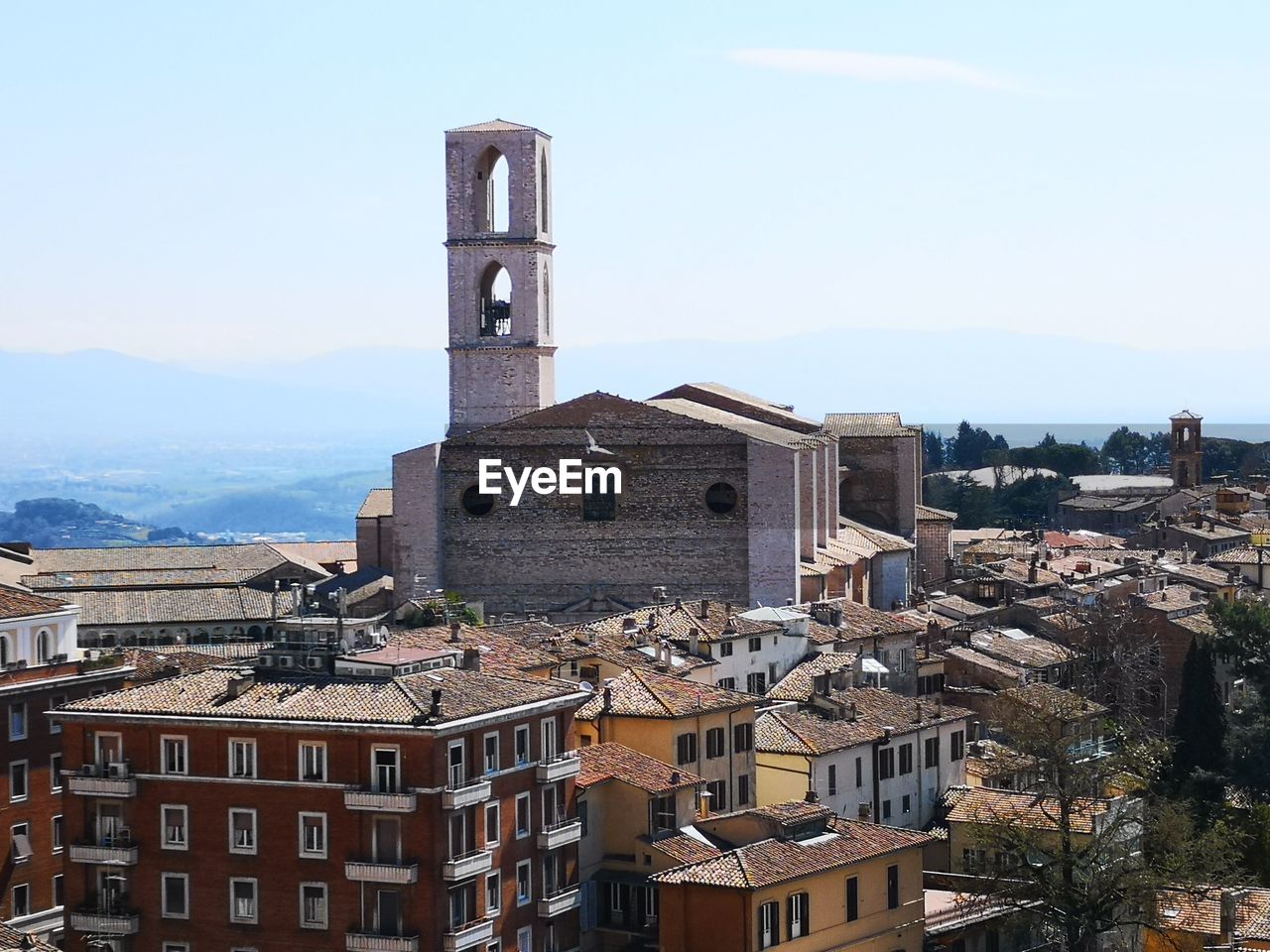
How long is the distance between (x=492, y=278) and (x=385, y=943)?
35085 millimetres

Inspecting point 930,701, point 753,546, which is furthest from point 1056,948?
point 753,546

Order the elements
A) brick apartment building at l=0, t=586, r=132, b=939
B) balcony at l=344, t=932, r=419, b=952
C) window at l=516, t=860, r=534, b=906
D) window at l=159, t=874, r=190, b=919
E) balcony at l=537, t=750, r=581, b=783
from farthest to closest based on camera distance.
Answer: brick apartment building at l=0, t=586, r=132, b=939 < balcony at l=537, t=750, r=581, b=783 < window at l=516, t=860, r=534, b=906 < window at l=159, t=874, r=190, b=919 < balcony at l=344, t=932, r=419, b=952

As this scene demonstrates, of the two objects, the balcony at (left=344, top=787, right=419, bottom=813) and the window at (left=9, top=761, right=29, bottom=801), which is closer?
the balcony at (left=344, top=787, right=419, bottom=813)

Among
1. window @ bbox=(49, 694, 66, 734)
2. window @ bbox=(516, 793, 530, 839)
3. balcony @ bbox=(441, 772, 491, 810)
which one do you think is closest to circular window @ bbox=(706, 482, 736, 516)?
window @ bbox=(49, 694, 66, 734)

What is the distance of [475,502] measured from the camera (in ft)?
160

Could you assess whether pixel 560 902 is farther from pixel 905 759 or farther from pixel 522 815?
pixel 905 759

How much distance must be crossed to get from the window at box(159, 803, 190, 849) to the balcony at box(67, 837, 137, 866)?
0.34m

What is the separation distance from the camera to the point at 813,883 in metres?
26.7

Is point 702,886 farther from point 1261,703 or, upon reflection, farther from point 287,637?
point 1261,703

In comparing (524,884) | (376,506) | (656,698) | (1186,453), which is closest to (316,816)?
(524,884)

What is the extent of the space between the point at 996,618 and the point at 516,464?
10164 mm

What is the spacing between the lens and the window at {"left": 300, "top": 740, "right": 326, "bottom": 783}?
25.0 m

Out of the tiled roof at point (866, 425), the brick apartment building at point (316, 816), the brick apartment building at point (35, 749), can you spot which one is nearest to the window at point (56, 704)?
the brick apartment building at point (35, 749)

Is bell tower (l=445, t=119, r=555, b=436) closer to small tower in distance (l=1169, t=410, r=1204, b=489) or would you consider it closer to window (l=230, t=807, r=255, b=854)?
window (l=230, t=807, r=255, b=854)
